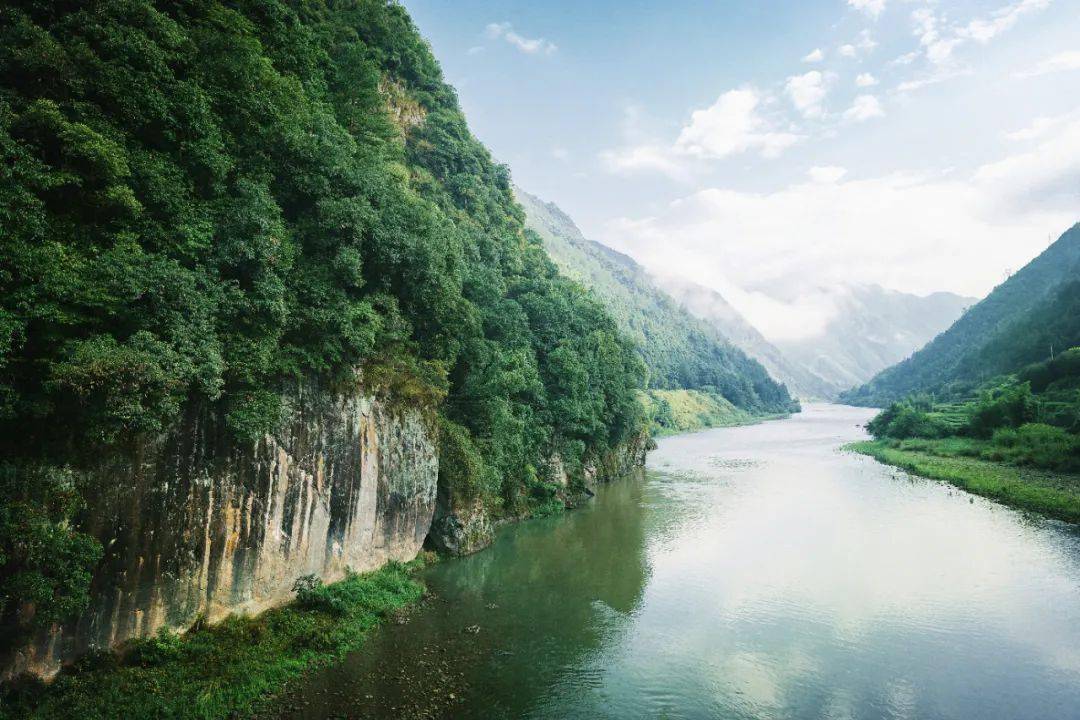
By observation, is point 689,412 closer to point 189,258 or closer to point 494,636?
point 494,636

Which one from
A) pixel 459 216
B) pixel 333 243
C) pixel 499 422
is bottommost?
pixel 499 422

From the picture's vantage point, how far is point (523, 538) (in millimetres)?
31500

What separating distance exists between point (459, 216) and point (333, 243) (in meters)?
23.4

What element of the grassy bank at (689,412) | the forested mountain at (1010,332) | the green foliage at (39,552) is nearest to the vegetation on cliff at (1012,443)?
the forested mountain at (1010,332)

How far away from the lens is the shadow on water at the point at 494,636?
47.9ft

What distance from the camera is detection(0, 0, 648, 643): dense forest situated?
1223cm

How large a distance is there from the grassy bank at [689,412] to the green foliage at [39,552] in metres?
101

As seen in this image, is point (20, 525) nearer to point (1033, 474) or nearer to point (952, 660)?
point (952, 660)

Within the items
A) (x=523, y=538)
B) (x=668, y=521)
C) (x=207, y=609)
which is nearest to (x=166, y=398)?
(x=207, y=609)

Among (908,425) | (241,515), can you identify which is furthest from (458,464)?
(908,425)

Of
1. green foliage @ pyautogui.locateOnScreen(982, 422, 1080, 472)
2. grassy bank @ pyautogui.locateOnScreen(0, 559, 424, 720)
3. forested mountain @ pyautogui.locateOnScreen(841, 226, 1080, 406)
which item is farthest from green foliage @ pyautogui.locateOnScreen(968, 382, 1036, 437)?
grassy bank @ pyautogui.locateOnScreen(0, 559, 424, 720)

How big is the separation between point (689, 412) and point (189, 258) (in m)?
136

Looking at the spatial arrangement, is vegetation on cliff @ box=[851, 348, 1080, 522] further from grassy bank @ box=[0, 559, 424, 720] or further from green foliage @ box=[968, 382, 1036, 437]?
grassy bank @ box=[0, 559, 424, 720]

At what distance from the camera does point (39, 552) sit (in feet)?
38.9
